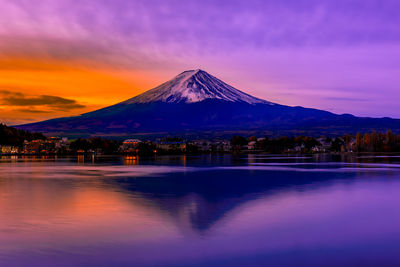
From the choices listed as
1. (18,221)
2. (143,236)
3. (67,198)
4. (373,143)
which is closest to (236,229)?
(143,236)

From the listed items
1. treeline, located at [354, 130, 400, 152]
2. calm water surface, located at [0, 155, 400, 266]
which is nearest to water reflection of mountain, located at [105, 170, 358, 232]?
calm water surface, located at [0, 155, 400, 266]

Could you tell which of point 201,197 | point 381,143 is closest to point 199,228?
point 201,197

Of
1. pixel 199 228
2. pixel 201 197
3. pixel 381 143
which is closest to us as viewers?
pixel 199 228

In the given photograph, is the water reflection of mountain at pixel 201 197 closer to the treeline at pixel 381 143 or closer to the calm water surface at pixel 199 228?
the calm water surface at pixel 199 228

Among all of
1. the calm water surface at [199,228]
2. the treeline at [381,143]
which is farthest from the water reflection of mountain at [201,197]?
the treeline at [381,143]

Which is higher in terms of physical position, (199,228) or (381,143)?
(381,143)

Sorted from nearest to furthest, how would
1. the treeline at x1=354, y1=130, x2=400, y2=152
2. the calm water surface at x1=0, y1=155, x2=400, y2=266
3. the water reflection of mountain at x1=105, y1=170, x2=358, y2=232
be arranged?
the calm water surface at x1=0, y1=155, x2=400, y2=266
the water reflection of mountain at x1=105, y1=170, x2=358, y2=232
the treeline at x1=354, y1=130, x2=400, y2=152

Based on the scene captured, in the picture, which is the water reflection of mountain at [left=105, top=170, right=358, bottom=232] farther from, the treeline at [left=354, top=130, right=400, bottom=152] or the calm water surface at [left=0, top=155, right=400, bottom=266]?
the treeline at [left=354, top=130, right=400, bottom=152]

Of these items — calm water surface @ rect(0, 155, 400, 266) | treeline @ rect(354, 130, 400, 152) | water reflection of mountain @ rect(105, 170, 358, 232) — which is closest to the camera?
calm water surface @ rect(0, 155, 400, 266)

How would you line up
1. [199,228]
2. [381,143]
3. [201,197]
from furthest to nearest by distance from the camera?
[381,143] → [201,197] → [199,228]

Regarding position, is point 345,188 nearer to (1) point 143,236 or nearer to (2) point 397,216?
(2) point 397,216

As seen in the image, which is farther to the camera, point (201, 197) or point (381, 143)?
point (381, 143)

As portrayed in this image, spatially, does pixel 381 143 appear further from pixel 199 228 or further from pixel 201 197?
pixel 199 228

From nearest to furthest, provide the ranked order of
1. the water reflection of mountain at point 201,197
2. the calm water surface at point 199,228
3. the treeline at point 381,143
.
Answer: the calm water surface at point 199,228, the water reflection of mountain at point 201,197, the treeline at point 381,143
